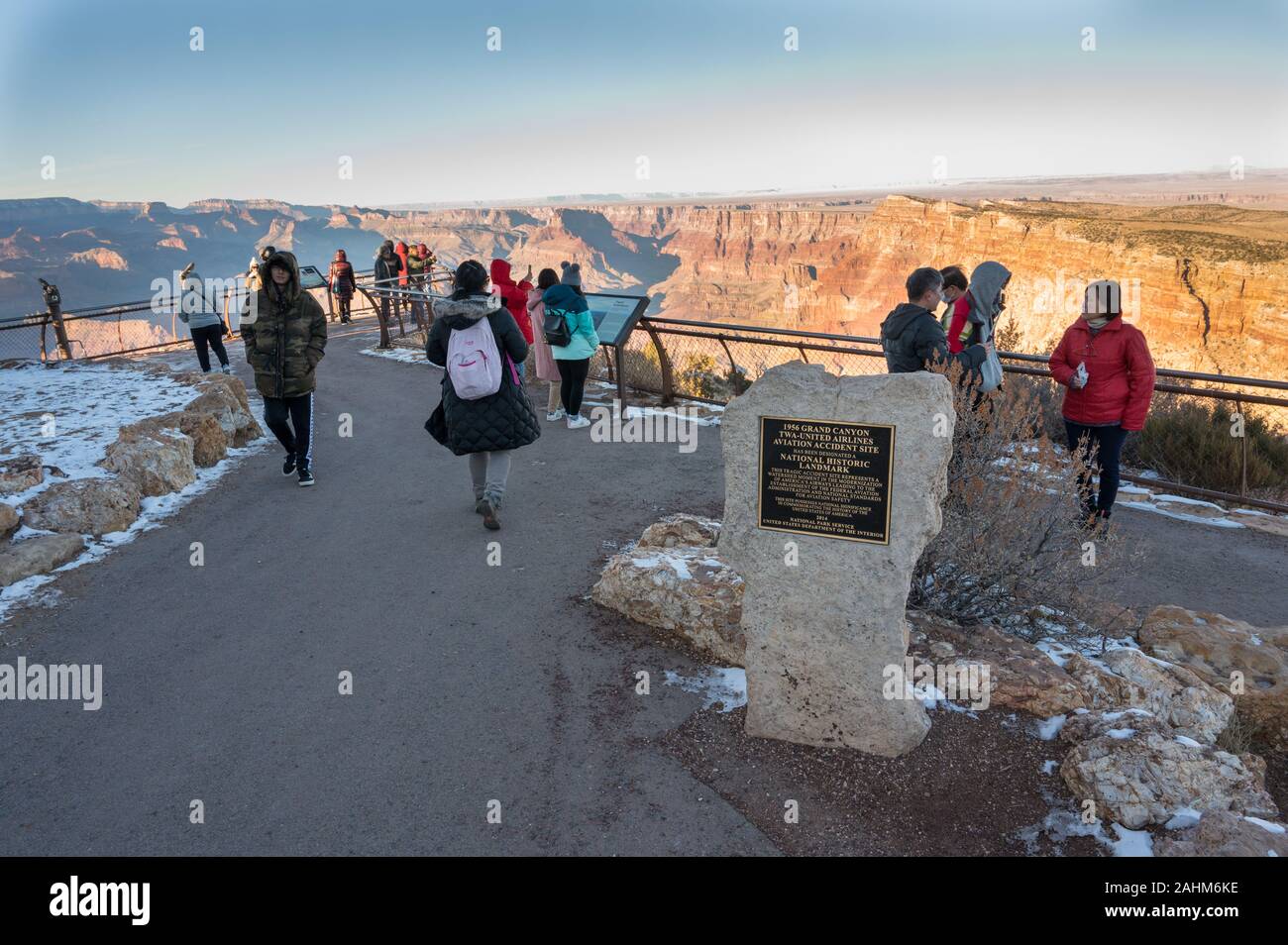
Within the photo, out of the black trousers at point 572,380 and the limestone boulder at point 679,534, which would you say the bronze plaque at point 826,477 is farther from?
the black trousers at point 572,380

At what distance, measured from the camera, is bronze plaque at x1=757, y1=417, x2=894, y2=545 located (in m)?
3.17

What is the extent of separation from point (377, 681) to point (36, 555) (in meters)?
3.25

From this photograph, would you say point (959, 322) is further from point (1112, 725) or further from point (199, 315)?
point (199, 315)

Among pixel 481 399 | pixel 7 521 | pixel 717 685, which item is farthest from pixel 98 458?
pixel 717 685

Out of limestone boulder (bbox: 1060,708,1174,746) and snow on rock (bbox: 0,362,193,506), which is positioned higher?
snow on rock (bbox: 0,362,193,506)

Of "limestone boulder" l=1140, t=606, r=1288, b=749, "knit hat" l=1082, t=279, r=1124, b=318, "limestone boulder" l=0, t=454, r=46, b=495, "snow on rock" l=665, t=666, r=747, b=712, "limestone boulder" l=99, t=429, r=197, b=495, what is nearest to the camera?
"limestone boulder" l=1140, t=606, r=1288, b=749

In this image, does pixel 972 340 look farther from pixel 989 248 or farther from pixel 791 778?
pixel 989 248

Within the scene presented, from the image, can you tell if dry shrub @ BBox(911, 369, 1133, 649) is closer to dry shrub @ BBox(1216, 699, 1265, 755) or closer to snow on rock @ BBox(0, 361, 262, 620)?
dry shrub @ BBox(1216, 699, 1265, 755)

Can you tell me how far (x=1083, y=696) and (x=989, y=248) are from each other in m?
72.1

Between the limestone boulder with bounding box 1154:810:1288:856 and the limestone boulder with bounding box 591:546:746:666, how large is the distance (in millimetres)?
1999

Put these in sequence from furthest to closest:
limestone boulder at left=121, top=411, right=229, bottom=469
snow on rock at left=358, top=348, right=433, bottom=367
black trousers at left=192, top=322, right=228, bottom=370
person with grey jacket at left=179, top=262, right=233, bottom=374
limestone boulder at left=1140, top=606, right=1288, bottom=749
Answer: snow on rock at left=358, top=348, right=433, bottom=367
black trousers at left=192, top=322, right=228, bottom=370
person with grey jacket at left=179, top=262, right=233, bottom=374
limestone boulder at left=121, top=411, right=229, bottom=469
limestone boulder at left=1140, top=606, right=1288, bottom=749

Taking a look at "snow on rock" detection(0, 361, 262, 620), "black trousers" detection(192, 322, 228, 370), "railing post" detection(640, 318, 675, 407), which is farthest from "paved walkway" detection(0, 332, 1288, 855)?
"black trousers" detection(192, 322, 228, 370)

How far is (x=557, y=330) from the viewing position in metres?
8.37

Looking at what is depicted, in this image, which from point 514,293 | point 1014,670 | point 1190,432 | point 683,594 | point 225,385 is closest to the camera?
point 1014,670
